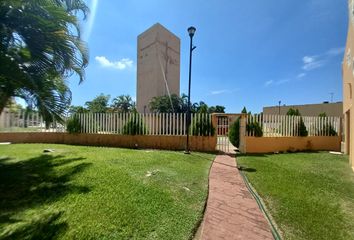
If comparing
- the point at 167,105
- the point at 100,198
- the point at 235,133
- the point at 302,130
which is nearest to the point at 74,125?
the point at 235,133

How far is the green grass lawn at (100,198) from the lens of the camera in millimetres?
4336

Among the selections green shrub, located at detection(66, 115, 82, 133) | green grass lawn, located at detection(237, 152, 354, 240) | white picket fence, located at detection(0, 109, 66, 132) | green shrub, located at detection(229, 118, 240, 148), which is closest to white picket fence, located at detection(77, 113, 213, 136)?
green shrub, located at detection(66, 115, 82, 133)

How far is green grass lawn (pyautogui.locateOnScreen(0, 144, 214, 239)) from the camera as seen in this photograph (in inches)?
171

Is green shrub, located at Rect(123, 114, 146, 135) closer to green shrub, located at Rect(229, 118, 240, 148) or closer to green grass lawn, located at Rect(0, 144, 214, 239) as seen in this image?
green shrub, located at Rect(229, 118, 240, 148)

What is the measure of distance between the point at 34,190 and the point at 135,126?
752 cm

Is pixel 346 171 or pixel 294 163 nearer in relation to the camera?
pixel 346 171

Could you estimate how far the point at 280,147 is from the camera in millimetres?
13453

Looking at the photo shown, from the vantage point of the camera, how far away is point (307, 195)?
620cm

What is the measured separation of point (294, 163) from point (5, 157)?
33.6 feet

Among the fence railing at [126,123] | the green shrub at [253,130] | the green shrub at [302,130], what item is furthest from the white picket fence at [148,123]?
the green shrub at [302,130]

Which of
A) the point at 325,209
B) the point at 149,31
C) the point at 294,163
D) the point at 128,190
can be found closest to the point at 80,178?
the point at 128,190

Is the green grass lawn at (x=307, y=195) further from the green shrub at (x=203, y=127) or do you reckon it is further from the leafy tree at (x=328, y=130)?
the leafy tree at (x=328, y=130)

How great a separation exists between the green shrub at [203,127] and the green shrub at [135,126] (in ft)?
8.36

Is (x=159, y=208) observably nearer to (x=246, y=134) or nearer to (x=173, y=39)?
(x=246, y=134)
